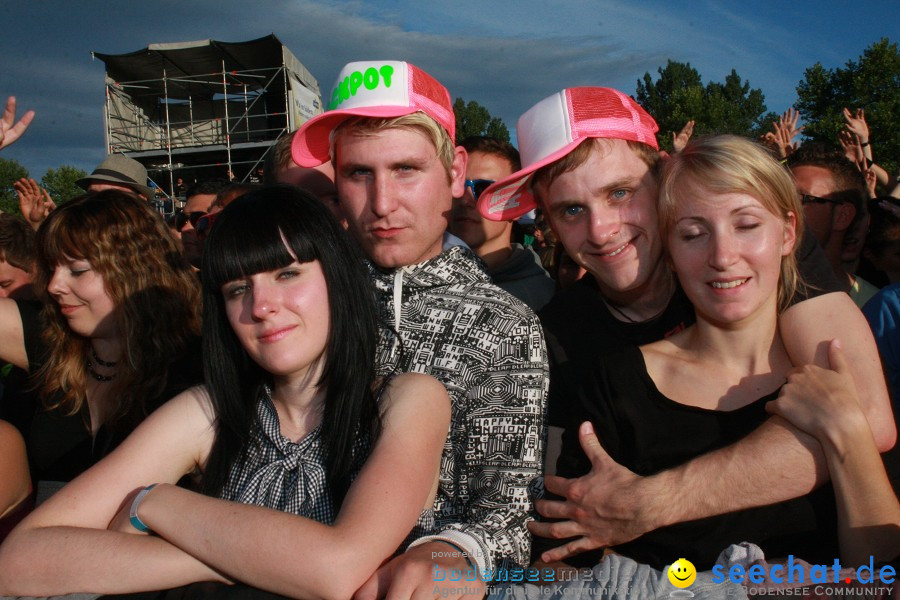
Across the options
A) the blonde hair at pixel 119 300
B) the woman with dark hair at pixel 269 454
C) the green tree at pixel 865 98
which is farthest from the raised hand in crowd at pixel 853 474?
the green tree at pixel 865 98

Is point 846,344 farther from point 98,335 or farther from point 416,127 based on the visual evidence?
point 98,335

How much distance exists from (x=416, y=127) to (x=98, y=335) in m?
1.76

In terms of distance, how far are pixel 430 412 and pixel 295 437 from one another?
0.48 metres

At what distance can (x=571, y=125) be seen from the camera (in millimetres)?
2490

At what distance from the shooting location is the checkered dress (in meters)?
1.91

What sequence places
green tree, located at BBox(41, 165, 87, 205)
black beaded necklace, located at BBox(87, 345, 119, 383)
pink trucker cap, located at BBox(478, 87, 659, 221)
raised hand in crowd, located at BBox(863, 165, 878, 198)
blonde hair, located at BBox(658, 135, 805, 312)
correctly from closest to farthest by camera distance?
blonde hair, located at BBox(658, 135, 805, 312) < pink trucker cap, located at BBox(478, 87, 659, 221) < black beaded necklace, located at BBox(87, 345, 119, 383) < raised hand in crowd, located at BBox(863, 165, 878, 198) < green tree, located at BBox(41, 165, 87, 205)

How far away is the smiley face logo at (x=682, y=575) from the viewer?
156 cm

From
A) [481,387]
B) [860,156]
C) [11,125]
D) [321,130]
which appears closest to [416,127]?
[321,130]

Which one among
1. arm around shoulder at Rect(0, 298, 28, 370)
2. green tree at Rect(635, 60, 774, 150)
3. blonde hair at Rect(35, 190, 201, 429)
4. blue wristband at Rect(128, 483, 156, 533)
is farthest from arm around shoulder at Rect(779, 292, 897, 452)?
green tree at Rect(635, 60, 774, 150)

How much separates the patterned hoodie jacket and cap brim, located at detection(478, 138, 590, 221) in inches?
19.7

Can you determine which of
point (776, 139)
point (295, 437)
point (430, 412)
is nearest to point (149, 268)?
point (295, 437)

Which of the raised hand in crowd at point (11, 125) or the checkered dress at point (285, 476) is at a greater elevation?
the raised hand in crowd at point (11, 125)

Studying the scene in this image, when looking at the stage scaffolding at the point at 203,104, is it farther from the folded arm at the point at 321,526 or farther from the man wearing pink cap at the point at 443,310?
the folded arm at the point at 321,526

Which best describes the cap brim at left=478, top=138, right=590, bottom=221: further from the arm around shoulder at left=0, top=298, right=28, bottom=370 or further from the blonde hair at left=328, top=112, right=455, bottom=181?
the arm around shoulder at left=0, top=298, right=28, bottom=370
